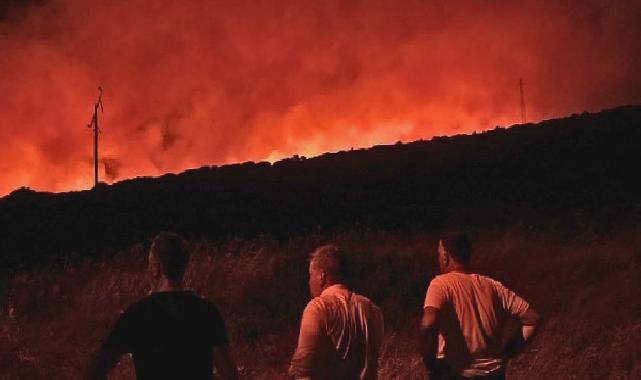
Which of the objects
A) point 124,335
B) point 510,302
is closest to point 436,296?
point 510,302

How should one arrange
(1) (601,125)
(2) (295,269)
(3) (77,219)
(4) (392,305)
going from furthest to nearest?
(1) (601,125) < (3) (77,219) < (2) (295,269) < (4) (392,305)

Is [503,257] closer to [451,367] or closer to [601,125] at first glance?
[451,367]

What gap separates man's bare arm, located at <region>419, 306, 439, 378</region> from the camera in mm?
4781

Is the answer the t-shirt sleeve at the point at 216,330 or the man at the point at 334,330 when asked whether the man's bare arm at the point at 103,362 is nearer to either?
the t-shirt sleeve at the point at 216,330

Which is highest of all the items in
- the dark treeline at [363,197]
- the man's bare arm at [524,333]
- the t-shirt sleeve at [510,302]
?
the dark treeline at [363,197]

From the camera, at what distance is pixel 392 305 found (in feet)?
46.5

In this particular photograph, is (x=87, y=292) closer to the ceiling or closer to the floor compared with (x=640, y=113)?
closer to the floor

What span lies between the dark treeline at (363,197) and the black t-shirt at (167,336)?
16633 millimetres

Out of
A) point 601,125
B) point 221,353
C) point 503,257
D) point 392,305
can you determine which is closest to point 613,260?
point 503,257

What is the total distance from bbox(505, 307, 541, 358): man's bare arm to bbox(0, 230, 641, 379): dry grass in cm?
397

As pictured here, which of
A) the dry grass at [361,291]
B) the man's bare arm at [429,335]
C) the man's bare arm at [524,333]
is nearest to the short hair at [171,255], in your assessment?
the man's bare arm at [429,335]

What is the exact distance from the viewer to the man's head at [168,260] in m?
4.10

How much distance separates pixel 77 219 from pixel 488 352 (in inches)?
935

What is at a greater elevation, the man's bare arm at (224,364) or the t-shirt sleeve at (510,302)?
the t-shirt sleeve at (510,302)
